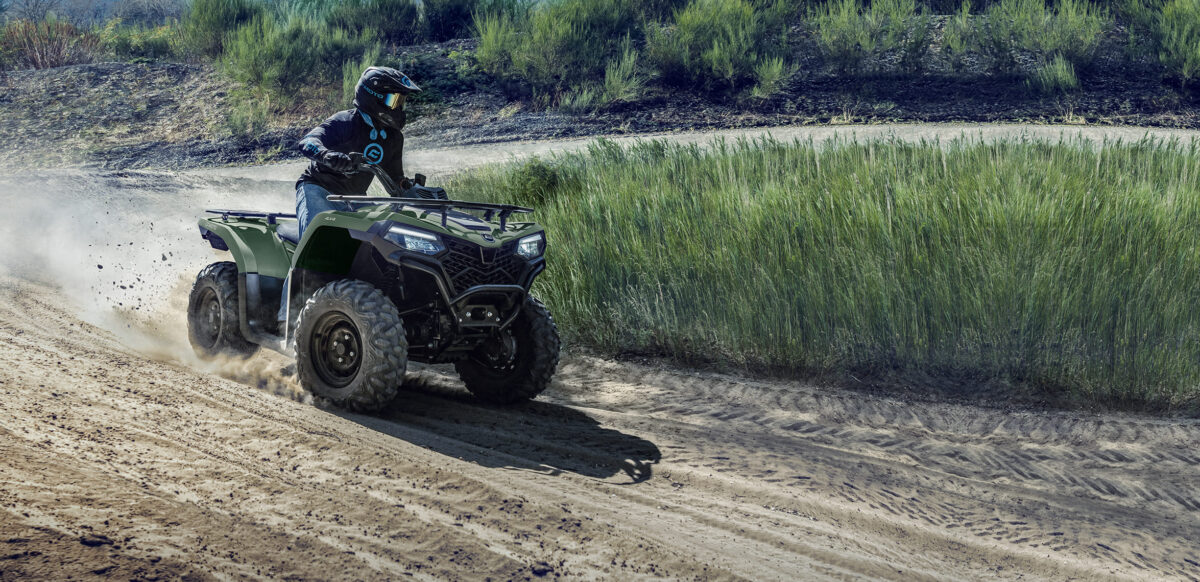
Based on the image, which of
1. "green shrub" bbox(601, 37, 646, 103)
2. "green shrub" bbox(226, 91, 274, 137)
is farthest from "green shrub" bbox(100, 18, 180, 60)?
"green shrub" bbox(601, 37, 646, 103)

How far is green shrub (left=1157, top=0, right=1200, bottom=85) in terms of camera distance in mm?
18859

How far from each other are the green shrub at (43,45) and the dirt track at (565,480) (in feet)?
65.7

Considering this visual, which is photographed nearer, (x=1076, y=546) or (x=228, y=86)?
(x=1076, y=546)

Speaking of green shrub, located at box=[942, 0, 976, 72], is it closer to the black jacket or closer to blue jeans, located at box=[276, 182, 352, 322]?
the black jacket

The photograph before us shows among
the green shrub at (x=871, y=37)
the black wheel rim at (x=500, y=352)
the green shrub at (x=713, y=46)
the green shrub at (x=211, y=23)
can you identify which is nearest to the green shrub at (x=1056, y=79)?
the green shrub at (x=871, y=37)

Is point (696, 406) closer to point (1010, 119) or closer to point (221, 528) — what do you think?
point (221, 528)

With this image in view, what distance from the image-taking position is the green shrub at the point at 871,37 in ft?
69.2

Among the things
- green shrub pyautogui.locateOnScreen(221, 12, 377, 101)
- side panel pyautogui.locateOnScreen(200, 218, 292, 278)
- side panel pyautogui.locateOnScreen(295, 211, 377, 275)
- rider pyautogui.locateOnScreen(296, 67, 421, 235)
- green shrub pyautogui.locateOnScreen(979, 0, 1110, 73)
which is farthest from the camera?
green shrub pyautogui.locateOnScreen(221, 12, 377, 101)

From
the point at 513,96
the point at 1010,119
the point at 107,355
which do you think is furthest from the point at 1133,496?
the point at 513,96

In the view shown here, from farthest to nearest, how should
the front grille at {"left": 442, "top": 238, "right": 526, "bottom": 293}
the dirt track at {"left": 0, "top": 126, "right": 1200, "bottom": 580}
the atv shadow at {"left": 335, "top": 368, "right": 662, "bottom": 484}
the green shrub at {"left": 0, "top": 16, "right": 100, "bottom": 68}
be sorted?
1. the green shrub at {"left": 0, "top": 16, "right": 100, "bottom": 68}
2. the front grille at {"left": 442, "top": 238, "right": 526, "bottom": 293}
3. the atv shadow at {"left": 335, "top": 368, "right": 662, "bottom": 484}
4. the dirt track at {"left": 0, "top": 126, "right": 1200, "bottom": 580}

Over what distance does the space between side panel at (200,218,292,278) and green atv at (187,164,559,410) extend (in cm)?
16

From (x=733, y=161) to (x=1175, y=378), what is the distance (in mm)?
5645

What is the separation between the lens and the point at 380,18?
24750 millimetres

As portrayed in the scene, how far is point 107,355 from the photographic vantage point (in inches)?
262
